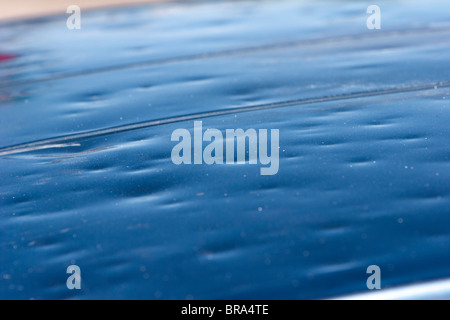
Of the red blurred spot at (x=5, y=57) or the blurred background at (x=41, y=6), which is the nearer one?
the red blurred spot at (x=5, y=57)

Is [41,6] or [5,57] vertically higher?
[41,6]

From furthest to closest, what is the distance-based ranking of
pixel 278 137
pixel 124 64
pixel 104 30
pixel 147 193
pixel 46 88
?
pixel 104 30 < pixel 124 64 < pixel 46 88 < pixel 278 137 < pixel 147 193

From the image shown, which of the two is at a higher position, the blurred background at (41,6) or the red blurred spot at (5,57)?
the blurred background at (41,6)

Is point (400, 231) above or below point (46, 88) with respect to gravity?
below

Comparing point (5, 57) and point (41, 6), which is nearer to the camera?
point (5, 57)

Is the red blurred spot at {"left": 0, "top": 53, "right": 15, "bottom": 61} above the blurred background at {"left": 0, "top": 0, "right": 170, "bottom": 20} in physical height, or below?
below

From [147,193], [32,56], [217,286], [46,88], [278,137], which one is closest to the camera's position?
[217,286]

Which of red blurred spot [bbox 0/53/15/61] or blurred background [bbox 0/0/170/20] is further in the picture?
blurred background [bbox 0/0/170/20]

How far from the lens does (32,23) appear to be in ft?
11.1
